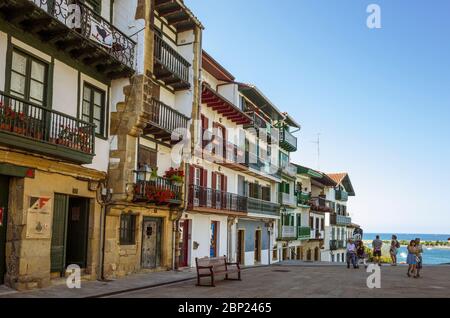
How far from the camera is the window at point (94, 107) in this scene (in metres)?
16.2

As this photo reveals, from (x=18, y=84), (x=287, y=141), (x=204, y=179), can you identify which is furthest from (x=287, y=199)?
(x=18, y=84)

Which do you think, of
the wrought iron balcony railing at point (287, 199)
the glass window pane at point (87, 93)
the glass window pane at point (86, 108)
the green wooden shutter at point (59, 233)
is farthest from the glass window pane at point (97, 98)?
the wrought iron balcony railing at point (287, 199)

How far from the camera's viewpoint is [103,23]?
52.4ft

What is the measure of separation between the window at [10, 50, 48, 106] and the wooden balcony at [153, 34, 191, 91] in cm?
587

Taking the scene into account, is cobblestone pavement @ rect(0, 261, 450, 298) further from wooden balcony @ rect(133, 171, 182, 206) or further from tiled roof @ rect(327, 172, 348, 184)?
tiled roof @ rect(327, 172, 348, 184)

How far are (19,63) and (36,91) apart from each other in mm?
923

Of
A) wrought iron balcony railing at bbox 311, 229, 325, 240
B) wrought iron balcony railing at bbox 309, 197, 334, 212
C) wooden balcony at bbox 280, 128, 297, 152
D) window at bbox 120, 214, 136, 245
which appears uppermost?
wooden balcony at bbox 280, 128, 297, 152

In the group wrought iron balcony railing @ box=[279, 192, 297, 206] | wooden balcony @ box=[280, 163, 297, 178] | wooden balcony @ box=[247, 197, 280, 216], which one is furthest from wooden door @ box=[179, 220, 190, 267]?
wrought iron balcony railing @ box=[279, 192, 297, 206]

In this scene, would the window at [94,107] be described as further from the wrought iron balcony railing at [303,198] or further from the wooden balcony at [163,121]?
the wrought iron balcony railing at [303,198]

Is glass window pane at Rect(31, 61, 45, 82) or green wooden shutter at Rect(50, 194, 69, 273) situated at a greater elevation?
glass window pane at Rect(31, 61, 45, 82)

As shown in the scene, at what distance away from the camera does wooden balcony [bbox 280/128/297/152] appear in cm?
4078

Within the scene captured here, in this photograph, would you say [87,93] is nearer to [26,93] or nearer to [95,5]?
[95,5]
